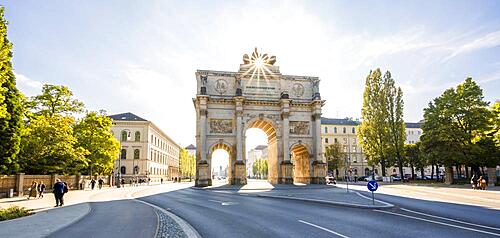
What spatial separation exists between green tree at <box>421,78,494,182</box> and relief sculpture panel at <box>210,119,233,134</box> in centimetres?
2750

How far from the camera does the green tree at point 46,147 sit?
32.9 m

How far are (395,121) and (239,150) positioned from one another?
27768 millimetres

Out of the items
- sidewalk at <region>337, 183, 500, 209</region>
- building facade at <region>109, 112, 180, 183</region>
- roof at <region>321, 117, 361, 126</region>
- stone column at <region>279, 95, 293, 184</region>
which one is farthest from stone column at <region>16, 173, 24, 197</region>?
roof at <region>321, 117, 361, 126</region>

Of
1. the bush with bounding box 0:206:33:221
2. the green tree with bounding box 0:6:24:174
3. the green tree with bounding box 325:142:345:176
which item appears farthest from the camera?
the green tree with bounding box 325:142:345:176

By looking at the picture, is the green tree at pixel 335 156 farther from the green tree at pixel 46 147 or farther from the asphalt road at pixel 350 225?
the asphalt road at pixel 350 225

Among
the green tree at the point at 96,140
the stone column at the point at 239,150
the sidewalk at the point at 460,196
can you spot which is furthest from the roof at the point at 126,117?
the sidewalk at the point at 460,196

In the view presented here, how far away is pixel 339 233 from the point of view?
9.10 meters

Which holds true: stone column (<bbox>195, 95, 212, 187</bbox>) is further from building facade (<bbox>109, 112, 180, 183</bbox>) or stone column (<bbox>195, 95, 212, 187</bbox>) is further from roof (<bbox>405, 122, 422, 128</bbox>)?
roof (<bbox>405, 122, 422, 128</bbox>)

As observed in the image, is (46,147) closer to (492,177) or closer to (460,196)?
(460,196)

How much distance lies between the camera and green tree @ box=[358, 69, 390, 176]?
53.5 m

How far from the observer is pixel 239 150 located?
151 ft

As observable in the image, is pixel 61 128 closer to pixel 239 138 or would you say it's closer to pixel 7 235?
pixel 239 138

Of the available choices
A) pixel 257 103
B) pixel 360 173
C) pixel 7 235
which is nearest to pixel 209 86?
pixel 257 103

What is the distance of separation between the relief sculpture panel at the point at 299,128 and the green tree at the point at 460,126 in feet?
54.1
